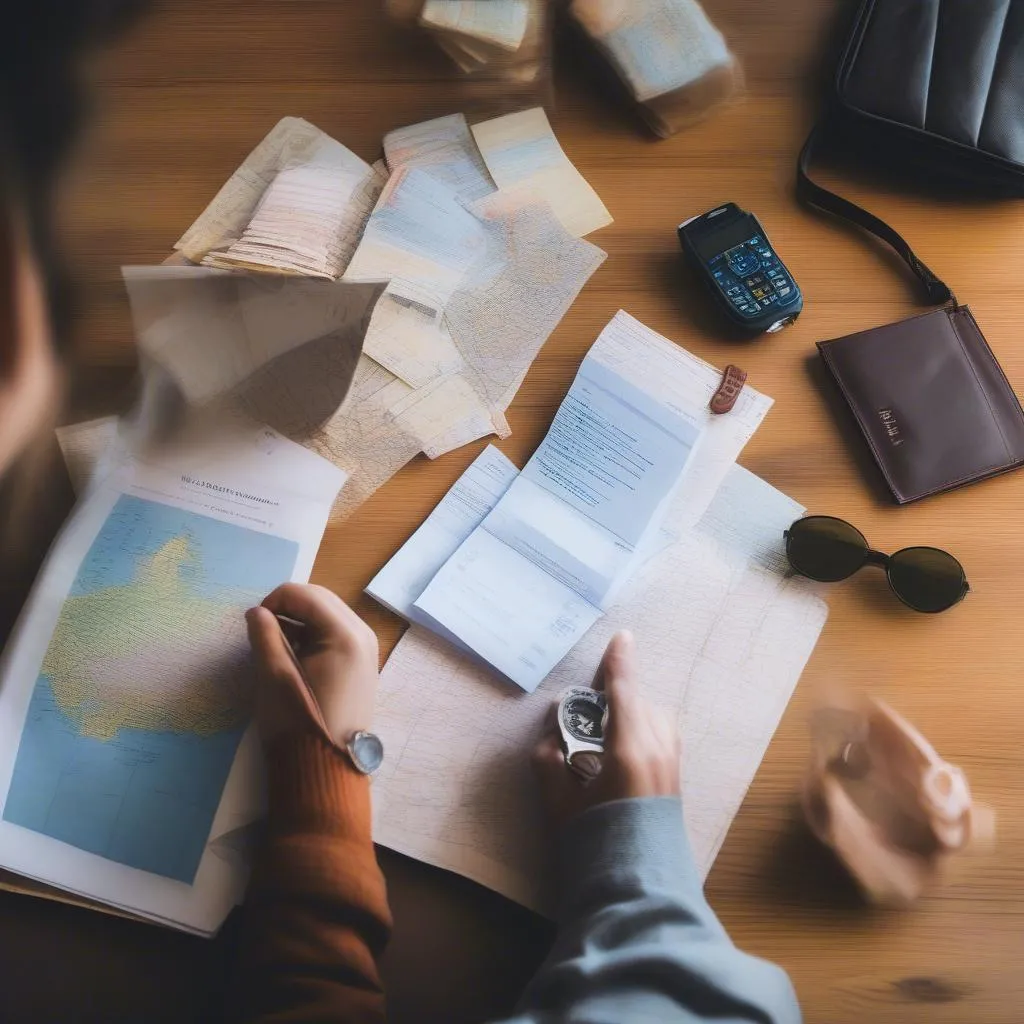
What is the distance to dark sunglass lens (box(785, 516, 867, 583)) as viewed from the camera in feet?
2.42

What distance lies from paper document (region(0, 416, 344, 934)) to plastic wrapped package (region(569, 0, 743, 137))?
475 millimetres

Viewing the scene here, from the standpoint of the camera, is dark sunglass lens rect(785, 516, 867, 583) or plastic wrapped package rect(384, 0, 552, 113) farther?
plastic wrapped package rect(384, 0, 552, 113)

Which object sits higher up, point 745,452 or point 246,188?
point 246,188

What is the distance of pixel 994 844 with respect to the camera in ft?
2.26

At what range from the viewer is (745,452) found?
0.78 metres

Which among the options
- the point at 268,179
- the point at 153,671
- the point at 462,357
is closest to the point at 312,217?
the point at 268,179

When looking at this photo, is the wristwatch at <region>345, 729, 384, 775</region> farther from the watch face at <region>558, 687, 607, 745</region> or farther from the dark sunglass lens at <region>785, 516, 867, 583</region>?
the dark sunglass lens at <region>785, 516, 867, 583</region>

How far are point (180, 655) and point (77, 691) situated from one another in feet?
0.27

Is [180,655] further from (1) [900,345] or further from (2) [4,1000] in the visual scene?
(1) [900,345]

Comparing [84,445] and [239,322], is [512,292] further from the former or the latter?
[84,445]

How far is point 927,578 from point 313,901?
538mm

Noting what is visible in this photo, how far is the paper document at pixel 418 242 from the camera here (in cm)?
80

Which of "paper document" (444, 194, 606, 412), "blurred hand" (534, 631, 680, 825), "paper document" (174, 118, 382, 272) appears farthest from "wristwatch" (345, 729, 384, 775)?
"paper document" (174, 118, 382, 272)

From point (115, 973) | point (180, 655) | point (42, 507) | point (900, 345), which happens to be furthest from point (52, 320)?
point (900, 345)
